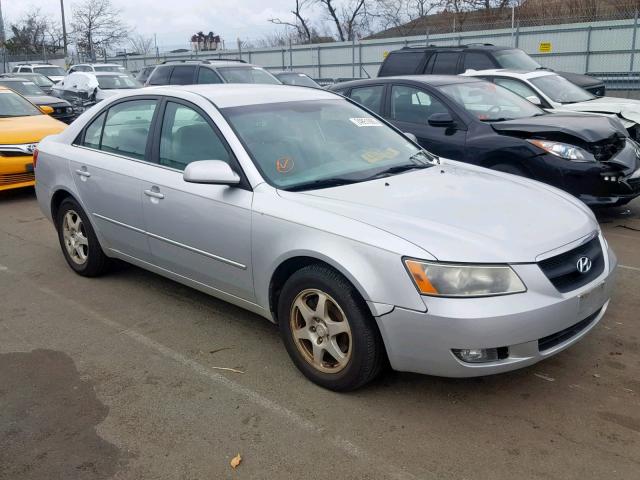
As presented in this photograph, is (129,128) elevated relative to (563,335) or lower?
elevated

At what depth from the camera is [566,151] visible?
6648 mm

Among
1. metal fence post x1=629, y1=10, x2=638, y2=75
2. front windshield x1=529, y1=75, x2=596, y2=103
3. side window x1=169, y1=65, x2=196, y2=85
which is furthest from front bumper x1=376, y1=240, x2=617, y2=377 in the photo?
metal fence post x1=629, y1=10, x2=638, y2=75

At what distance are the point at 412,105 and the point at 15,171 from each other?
548cm

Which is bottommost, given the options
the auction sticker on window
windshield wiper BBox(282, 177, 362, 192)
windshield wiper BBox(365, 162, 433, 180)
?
windshield wiper BBox(282, 177, 362, 192)

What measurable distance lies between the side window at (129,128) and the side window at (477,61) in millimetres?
7938

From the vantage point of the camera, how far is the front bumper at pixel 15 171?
873cm

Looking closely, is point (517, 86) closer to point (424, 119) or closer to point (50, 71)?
point (424, 119)

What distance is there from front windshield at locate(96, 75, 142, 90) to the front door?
1664 centimetres

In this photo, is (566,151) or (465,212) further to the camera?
(566,151)

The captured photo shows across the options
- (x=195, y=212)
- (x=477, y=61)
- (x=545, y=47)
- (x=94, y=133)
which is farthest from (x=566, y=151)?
(x=545, y=47)

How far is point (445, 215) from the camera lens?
3.37 metres

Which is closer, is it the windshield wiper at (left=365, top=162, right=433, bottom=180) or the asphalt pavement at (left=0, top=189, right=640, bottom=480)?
the asphalt pavement at (left=0, top=189, right=640, bottom=480)

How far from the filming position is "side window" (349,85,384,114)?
7.80 metres

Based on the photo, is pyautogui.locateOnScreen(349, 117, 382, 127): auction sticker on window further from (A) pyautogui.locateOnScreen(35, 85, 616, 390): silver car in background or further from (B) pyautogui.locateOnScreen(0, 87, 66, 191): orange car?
(B) pyautogui.locateOnScreen(0, 87, 66, 191): orange car
